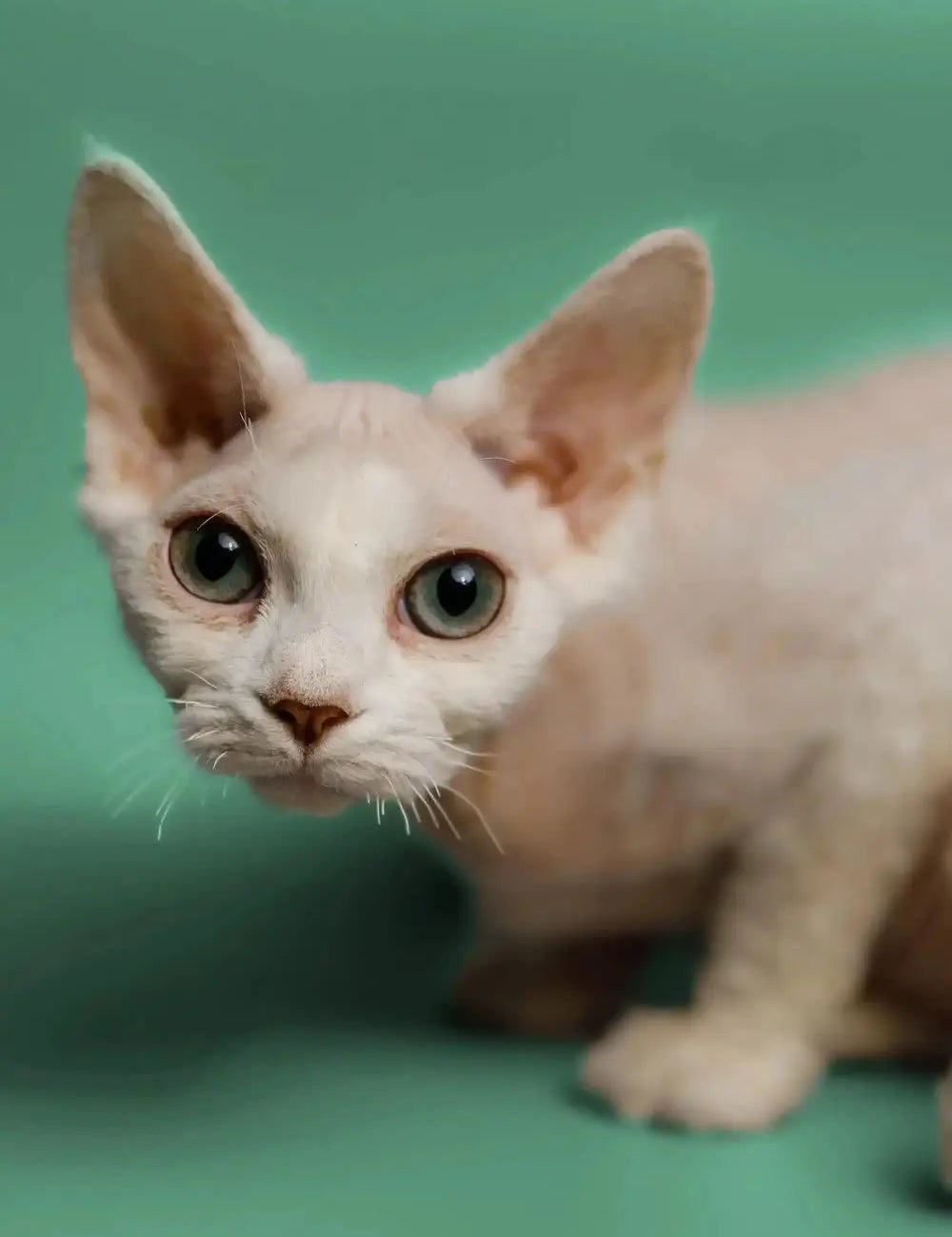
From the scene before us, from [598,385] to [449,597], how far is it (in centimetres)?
13

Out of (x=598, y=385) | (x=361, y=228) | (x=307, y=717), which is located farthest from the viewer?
(x=361, y=228)

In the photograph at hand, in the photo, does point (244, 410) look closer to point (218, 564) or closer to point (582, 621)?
point (218, 564)

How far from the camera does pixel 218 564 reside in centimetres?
81

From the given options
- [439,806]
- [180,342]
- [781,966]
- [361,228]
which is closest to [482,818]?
[439,806]

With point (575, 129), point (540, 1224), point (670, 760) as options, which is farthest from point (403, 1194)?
point (575, 129)

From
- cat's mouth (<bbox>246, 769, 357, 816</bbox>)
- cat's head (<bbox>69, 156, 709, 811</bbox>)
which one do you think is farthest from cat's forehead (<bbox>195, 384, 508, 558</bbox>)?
cat's mouth (<bbox>246, 769, 357, 816</bbox>)

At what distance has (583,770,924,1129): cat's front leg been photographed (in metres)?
0.92

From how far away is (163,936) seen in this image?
3.61 feet

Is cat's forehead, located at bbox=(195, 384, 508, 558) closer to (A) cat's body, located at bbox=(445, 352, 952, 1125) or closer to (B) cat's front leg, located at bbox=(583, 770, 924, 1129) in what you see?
(A) cat's body, located at bbox=(445, 352, 952, 1125)

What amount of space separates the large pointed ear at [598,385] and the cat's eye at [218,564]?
126mm

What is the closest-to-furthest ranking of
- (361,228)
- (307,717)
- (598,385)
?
(307,717) → (598,385) → (361,228)

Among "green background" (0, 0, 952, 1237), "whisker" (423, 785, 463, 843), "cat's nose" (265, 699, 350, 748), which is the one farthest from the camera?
"green background" (0, 0, 952, 1237)

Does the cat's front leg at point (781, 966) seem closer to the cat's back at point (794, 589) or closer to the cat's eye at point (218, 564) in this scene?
the cat's back at point (794, 589)

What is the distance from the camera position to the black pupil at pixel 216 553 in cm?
81
